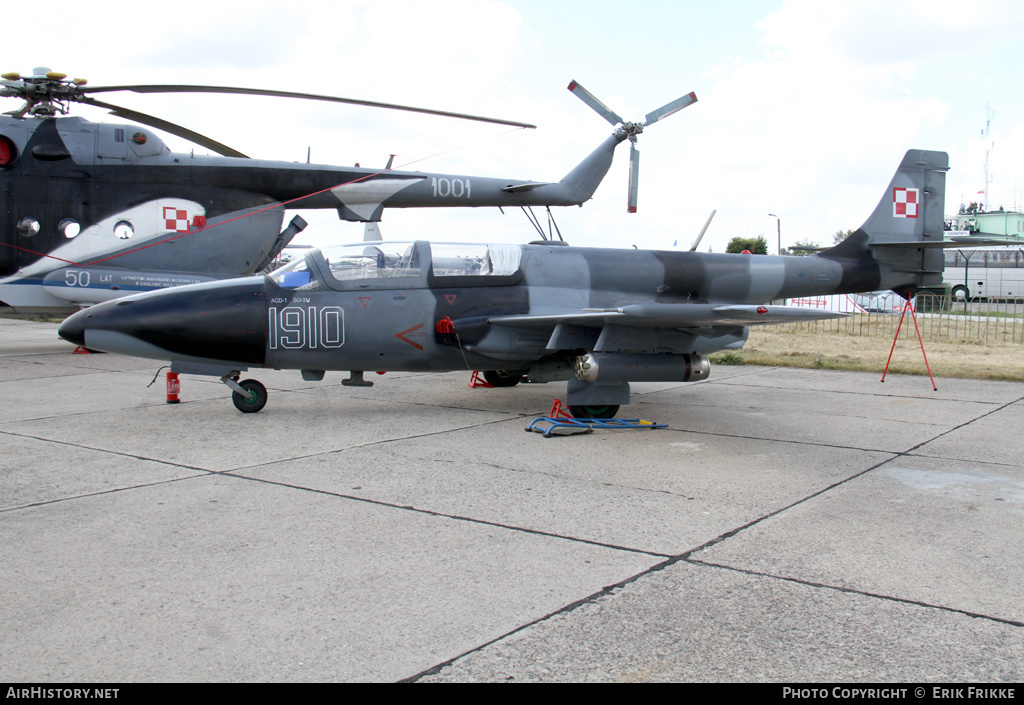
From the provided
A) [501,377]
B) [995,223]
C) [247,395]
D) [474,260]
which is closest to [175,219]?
[247,395]

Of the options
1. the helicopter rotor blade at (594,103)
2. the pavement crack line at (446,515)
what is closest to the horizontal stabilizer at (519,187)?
the helicopter rotor blade at (594,103)

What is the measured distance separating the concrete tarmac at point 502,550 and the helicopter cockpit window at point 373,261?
154 cm

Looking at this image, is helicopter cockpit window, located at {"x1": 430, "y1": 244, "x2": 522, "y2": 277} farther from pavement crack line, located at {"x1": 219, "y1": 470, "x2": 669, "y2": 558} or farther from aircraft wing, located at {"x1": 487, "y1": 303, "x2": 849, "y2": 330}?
pavement crack line, located at {"x1": 219, "y1": 470, "x2": 669, "y2": 558}

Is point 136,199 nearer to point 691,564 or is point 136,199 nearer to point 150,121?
point 150,121

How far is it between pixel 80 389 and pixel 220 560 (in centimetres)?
736

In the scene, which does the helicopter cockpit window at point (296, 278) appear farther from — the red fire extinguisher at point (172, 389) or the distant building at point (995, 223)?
the distant building at point (995, 223)

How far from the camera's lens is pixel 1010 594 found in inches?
141

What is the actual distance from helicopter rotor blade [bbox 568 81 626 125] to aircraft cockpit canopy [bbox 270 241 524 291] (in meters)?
7.09

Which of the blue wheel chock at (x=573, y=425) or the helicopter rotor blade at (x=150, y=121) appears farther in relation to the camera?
the helicopter rotor blade at (x=150, y=121)

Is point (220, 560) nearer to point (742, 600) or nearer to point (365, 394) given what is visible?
point (742, 600)

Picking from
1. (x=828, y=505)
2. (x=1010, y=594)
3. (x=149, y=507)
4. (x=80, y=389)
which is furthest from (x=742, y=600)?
(x=80, y=389)

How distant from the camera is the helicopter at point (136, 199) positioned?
12453 millimetres

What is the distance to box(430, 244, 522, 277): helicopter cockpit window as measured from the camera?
854 centimetres

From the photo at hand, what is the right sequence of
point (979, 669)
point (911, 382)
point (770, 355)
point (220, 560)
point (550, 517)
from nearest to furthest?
point (979, 669)
point (220, 560)
point (550, 517)
point (911, 382)
point (770, 355)
